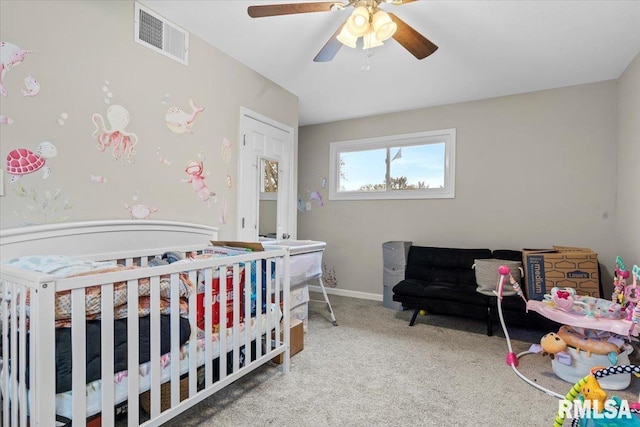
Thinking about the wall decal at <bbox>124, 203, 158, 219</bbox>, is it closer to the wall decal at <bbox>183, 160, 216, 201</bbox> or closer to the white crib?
the white crib

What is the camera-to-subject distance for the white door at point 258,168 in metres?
2.86

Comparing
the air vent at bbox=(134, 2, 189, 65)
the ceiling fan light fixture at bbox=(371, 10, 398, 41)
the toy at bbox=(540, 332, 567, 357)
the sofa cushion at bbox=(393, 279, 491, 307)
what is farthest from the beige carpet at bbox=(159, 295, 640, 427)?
the air vent at bbox=(134, 2, 189, 65)

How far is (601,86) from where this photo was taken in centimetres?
305

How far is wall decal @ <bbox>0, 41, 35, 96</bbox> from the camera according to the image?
150 centimetres

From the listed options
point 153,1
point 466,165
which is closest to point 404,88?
point 466,165

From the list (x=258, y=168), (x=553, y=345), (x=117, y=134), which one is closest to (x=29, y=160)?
(x=117, y=134)

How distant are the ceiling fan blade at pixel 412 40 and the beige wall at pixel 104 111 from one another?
145 cm

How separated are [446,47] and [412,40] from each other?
78 centimetres

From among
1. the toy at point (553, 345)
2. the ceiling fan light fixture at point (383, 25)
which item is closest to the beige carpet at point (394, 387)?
the toy at point (553, 345)

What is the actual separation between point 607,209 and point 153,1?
13.1 ft

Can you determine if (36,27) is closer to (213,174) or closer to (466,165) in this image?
(213,174)

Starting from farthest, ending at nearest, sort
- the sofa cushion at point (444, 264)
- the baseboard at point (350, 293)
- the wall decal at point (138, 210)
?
the baseboard at point (350, 293)
the sofa cushion at point (444, 264)
the wall decal at point (138, 210)

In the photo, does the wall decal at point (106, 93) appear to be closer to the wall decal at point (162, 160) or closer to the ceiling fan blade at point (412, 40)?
the wall decal at point (162, 160)

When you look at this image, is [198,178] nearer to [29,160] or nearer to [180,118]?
[180,118]
